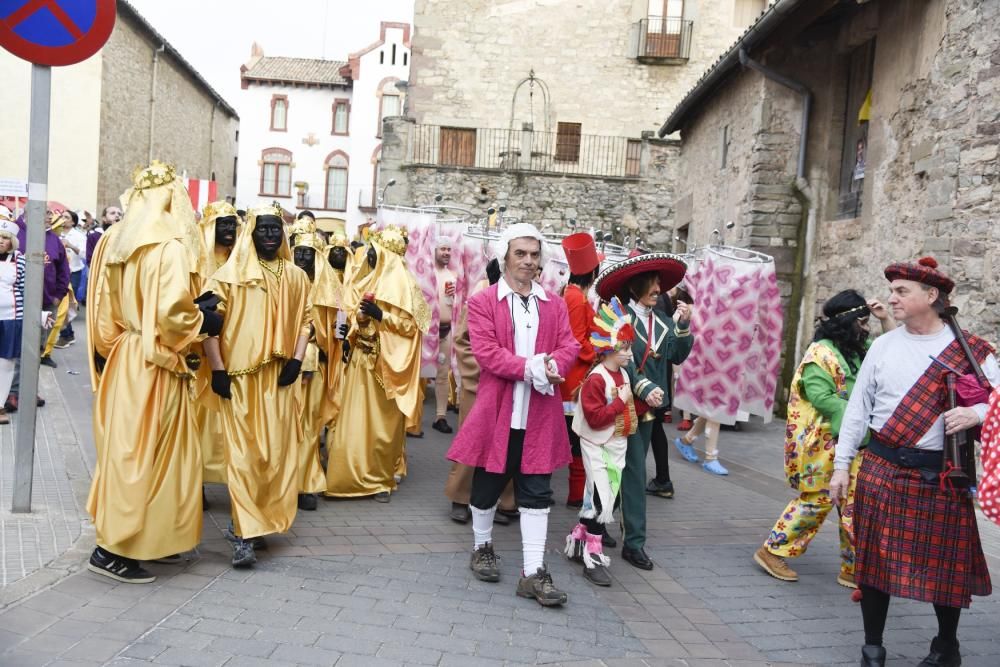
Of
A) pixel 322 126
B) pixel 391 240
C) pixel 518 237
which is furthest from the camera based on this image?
pixel 322 126

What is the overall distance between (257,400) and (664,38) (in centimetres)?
2616

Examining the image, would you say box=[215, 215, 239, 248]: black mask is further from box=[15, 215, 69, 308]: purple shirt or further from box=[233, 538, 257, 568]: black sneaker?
box=[15, 215, 69, 308]: purple shirt

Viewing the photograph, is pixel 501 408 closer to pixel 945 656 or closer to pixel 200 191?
pixel 945 656

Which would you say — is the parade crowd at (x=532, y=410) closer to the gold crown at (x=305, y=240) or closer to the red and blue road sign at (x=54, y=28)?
the gold crown at (x=305, y=240)

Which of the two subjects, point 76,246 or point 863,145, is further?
point 76,246

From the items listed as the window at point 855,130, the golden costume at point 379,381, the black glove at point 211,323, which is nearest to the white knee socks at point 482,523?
the black glove at point 211,323

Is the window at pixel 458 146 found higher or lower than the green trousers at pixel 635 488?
higher

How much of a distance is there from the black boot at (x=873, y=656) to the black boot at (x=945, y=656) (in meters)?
0.21

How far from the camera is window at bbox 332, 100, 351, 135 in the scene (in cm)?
5103

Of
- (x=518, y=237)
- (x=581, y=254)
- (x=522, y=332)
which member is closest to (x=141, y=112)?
(x=581, y=254)

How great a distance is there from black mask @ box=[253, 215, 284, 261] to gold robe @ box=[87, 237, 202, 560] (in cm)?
59

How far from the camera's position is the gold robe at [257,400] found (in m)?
4.87

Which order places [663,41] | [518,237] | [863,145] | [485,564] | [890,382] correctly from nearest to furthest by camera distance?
[890,382] → [518,237] → [485,564] → [863,145] → [663,41]

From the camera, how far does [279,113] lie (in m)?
51.0
